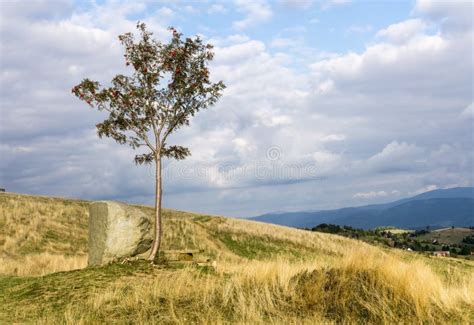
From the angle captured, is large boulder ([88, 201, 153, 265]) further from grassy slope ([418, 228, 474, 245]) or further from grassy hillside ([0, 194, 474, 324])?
grassy slope ([418, 228, 474, 245])

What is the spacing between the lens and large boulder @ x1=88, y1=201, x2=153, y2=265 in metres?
18.9

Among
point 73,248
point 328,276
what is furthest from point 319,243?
point 328,276

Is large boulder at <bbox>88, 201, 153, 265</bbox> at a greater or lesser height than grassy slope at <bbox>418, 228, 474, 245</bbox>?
greater

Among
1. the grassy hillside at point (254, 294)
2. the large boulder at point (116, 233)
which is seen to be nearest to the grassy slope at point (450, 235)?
the large boulder at point (116, 233)

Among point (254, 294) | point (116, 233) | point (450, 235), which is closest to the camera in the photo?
point (254, 294)

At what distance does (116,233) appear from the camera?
1905 centimetres

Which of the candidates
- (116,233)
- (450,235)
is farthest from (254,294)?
(450,235)

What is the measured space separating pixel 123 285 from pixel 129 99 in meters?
9.01

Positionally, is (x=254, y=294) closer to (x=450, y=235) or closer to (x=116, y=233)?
(x=116, y=233)

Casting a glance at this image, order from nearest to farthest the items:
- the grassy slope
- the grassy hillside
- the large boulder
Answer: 1. the grassy hillside
2. the large boulder
3. the grassy slope

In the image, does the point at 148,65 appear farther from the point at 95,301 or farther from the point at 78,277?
the point at 95,301

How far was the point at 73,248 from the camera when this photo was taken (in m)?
32.0

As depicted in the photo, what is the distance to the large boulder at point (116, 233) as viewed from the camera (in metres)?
18.9

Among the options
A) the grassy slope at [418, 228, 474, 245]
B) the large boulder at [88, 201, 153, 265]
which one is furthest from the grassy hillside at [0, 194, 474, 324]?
the grassy slope at [418, 228, 474, 245]
